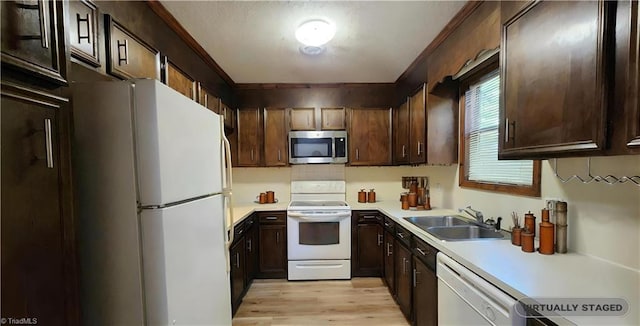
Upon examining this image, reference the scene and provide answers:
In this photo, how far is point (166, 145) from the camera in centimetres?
114

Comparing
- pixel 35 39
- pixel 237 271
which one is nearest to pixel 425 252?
pixel 237 271

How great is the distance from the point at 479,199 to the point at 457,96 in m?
1.03

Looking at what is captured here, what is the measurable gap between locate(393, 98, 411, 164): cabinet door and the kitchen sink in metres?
0.87

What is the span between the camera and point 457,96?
2.79 m

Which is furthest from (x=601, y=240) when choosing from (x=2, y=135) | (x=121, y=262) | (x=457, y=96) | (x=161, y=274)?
(x=2, y=135)

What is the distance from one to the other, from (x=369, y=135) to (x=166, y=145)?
287 centimetres

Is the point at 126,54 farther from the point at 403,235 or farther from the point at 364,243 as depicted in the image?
the point at 364,243

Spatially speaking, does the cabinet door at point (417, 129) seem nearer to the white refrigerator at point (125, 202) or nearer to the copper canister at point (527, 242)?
the copper canister at point (527, 242)

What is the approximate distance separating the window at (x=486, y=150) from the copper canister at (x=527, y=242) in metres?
0.37

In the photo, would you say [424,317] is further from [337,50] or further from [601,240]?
[337,50]

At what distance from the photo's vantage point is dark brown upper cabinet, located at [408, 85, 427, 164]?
9.24ft

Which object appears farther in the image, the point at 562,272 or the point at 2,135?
the point at 562,272

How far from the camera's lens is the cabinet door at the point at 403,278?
236 centimetres

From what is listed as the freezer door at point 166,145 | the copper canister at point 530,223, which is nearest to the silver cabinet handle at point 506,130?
the copper canister at point 530,223
